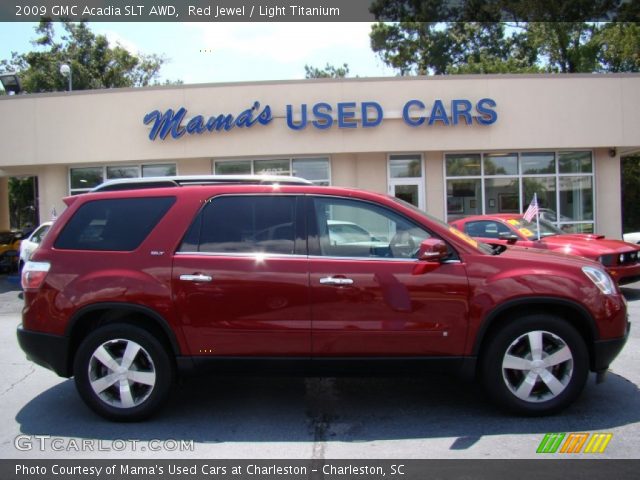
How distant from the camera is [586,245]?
31.2 ft

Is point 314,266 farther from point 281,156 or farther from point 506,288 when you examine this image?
point 281,156

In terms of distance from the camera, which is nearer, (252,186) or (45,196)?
(252,186)

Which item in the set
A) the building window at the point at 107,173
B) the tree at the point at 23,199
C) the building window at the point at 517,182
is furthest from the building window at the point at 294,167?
the tree at the point at 23,199

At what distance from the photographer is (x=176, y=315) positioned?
4.30 metres

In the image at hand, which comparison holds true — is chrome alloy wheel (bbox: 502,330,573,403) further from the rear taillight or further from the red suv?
the rear taillight

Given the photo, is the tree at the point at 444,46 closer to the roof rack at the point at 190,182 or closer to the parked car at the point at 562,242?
the parked car at the point at 562,242

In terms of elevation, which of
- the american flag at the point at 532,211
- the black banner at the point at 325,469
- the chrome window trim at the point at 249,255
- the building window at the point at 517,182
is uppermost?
the building window at the point at 517,182

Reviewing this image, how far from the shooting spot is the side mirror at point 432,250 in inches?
164

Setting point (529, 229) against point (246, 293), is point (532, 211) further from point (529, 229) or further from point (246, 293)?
point (246, 293)

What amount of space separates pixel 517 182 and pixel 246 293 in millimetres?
13806

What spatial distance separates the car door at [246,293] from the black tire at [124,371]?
314 mm

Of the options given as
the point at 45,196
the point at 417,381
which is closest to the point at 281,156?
the point at 45,196

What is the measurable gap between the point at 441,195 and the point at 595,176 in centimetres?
460

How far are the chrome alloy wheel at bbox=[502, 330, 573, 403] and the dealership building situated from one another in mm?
11670
